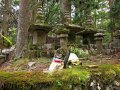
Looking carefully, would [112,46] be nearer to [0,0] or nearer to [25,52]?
[25,52]

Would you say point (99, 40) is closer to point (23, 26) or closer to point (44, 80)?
point (23, 26)

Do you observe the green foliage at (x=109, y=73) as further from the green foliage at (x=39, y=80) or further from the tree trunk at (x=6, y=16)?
the tree trunk at (x=6, y=16)

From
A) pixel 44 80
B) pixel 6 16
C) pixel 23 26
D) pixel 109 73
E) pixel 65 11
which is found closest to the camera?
pixel 44 80

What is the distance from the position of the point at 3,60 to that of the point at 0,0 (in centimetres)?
666

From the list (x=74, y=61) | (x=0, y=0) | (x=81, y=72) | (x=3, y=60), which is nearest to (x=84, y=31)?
(x=3, y=60)

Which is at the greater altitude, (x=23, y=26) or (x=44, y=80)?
(x=23, y=26)

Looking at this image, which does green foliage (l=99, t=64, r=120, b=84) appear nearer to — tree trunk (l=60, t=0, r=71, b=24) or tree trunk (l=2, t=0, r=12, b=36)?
tree trunk (l=60, t=0, r=71, b=24)

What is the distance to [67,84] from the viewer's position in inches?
193

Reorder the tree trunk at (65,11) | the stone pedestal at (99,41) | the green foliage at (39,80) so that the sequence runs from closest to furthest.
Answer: the green foliage at (39,80), the stone pedestal at (99,41), the tree trunk at (65,11)

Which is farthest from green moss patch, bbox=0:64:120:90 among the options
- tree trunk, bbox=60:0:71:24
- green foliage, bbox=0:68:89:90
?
tree trunk, bbox=60:0:71:24

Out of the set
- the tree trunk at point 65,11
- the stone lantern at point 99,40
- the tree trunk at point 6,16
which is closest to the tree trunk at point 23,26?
the tree trunk at point 65,11

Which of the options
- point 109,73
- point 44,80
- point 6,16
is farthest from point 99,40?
point 6,16

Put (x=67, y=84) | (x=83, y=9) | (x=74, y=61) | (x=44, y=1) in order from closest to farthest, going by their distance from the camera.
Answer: (x=67, y=84) < (x=74, y=61) < (x=83, y=9) < (x=44, y=1)

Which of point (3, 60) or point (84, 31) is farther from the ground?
point (84, 31)
